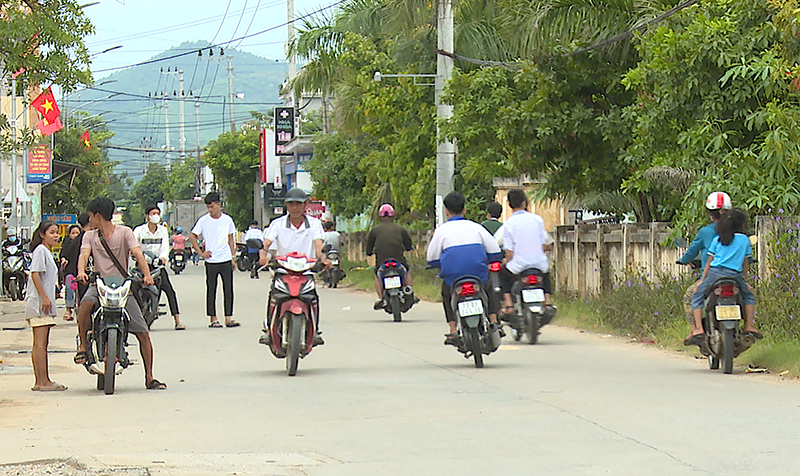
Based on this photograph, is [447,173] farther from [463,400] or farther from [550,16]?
[463,400]

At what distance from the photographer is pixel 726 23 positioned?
18.3m

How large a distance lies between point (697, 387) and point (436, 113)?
833 inches

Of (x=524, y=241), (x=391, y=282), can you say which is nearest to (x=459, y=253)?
(x=524, y=241)

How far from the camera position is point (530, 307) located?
16391 millimetres

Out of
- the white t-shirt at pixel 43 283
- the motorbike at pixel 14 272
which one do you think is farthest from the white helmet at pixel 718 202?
the motorbike at pixel 14 272

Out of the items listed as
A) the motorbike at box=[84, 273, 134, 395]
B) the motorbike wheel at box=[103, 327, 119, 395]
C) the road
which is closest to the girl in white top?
the road

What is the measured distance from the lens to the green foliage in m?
92.3

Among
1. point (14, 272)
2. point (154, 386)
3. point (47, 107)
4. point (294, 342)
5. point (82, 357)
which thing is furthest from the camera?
point (47, 107)

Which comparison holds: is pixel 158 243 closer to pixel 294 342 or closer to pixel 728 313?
pixel 294 342

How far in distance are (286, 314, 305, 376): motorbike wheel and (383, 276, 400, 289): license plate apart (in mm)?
8678

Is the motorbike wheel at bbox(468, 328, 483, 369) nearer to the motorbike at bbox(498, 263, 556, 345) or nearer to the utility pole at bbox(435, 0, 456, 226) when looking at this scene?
the motorbike at bbox(498, 263, 556, 345)

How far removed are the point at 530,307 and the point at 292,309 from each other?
4.37m

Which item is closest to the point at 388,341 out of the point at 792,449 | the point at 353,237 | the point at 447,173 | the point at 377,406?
the point at 377,406

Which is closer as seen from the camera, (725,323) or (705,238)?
(725,323)
